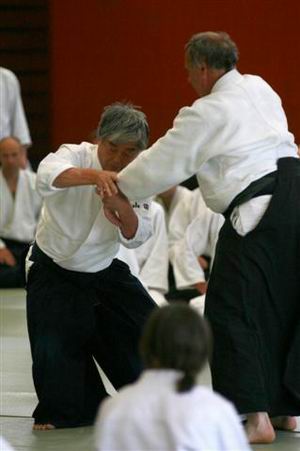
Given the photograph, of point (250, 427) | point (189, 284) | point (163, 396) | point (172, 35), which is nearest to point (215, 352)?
point (250, 427)

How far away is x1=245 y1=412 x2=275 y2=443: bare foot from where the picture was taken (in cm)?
396

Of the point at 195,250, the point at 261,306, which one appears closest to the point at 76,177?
the point at 261,306

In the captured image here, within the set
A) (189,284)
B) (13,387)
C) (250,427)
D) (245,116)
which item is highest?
(245,116)

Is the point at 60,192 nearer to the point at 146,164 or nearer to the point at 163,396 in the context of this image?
the point at 146,164

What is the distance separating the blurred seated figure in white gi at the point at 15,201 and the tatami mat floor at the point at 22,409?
1916mm

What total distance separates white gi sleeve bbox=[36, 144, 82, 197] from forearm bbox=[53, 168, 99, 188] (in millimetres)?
26

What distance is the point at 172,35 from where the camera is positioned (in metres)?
9.02

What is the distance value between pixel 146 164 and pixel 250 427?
0.93 metres

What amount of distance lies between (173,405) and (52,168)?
189cm

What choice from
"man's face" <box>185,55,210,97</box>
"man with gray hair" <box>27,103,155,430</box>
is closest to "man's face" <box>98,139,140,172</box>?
"man with gray hair" <box>27,103,155,430</box>

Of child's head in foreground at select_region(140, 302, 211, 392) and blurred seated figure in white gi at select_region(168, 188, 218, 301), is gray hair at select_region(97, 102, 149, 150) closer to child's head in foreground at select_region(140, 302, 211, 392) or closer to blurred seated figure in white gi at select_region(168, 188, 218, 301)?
child's head in foreground at select_region(140, 302, 211, 392)

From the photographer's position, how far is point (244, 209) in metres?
3.93

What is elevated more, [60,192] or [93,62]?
[60,192]

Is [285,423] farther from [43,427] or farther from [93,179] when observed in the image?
[93,179]
